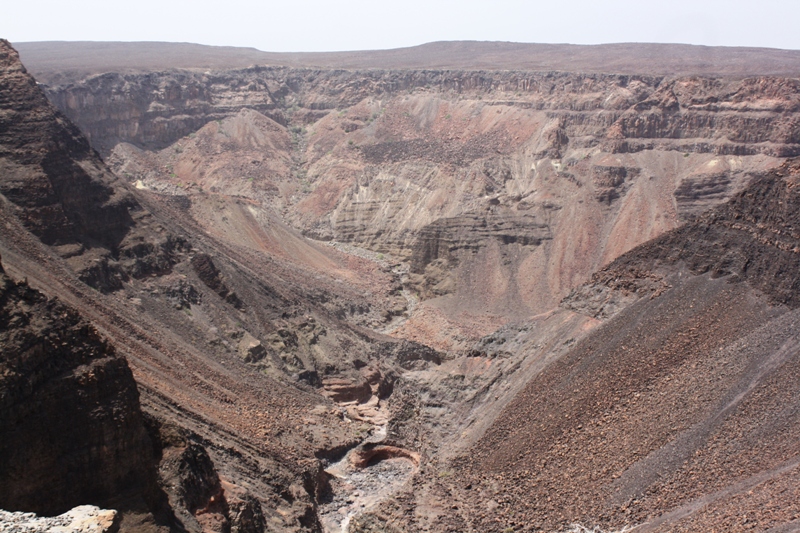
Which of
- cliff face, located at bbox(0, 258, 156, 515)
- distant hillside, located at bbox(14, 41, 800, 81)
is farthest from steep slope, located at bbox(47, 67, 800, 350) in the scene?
cliff face, located at bbox(0, 258, 156, 515)

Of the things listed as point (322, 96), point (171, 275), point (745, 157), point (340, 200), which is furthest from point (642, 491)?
point (322, 96)

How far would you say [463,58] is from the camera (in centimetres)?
14375

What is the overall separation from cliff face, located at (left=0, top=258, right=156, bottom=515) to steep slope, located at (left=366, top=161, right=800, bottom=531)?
12129mm

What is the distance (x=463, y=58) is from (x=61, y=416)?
131473 millimetres

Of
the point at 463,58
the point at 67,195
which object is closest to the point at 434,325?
the point at 67,195

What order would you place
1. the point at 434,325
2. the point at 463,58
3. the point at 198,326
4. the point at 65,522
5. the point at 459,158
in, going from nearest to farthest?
the point at 65,522 → the point at 198,326 → the point at 434,325 → the point at 459,158 → the point at 463,58

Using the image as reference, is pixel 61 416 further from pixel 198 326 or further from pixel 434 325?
pixel 434 325

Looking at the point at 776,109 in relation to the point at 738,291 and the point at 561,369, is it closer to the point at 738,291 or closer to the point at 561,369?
the point at 738,291

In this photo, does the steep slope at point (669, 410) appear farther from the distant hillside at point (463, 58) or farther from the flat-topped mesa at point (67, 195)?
the distant hillside at point (463, 58)

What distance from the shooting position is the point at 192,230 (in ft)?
177

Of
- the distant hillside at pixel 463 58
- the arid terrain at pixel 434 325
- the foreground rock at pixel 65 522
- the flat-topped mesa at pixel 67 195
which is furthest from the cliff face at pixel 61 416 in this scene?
the distant hillside at pixel 463 58

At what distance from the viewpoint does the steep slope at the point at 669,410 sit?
24406 mm

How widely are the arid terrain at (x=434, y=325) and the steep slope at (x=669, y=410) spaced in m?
0.11

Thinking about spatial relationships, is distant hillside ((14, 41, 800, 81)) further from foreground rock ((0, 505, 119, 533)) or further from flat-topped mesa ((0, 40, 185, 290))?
foreground rock ((0, 505, 119, 533))
